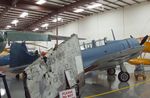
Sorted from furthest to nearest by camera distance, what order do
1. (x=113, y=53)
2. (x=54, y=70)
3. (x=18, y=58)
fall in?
(x=18, y=58)
(x=113, y=53)
(x=54, y=70)

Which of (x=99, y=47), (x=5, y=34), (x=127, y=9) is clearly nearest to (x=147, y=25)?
(x=127, y=9)

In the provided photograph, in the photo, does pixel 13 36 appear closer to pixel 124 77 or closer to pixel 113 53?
pixel 113 53

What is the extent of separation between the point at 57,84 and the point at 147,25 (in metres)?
12.8

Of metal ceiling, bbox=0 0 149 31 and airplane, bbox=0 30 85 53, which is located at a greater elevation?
metal ceiling, bbox=0 0 149 31

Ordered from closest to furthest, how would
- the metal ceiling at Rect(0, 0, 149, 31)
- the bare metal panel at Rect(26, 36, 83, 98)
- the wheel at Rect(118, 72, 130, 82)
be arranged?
the bare metal panel at Rect(26, 36, 83, 98) < the wheel at Rect(118, 72, 130, 82) < the metal ceiling at Rect(0, 0, 149, 31)

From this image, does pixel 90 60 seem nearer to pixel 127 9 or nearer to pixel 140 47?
pixel 140 47

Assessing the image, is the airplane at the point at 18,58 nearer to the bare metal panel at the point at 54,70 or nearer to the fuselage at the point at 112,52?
the fuselage at the point at 112,52

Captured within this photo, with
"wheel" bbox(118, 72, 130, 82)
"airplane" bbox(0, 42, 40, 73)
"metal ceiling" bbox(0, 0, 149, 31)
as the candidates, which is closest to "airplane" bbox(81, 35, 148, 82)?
"wheel" bbox(118, 72, 130, 82)

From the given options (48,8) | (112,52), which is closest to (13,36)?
(112,52)

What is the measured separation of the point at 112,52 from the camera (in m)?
7.63

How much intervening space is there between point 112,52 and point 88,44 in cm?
107

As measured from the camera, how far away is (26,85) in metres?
2.00

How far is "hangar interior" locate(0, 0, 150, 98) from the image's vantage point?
240 centimetres

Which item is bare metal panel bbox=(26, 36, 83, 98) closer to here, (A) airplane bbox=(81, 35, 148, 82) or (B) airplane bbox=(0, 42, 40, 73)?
(A) airplane bbox=(81, 35, 148, 82)
